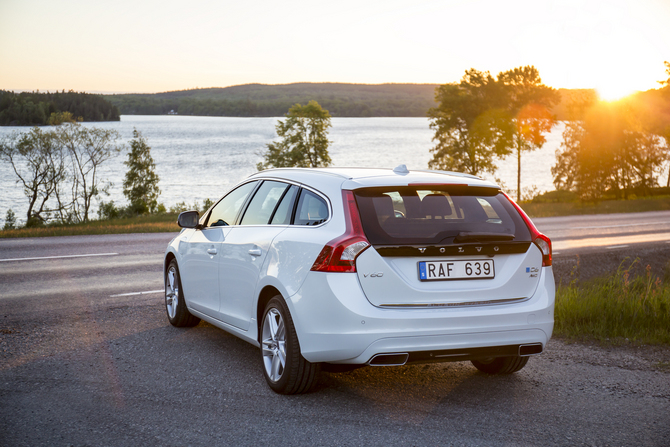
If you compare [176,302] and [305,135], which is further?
[305,135]

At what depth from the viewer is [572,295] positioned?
7.52m

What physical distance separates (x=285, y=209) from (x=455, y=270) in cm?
146

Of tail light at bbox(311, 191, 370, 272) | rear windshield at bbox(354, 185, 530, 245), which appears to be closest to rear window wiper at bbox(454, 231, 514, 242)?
rear windshield at bbox(354, 185, 530, 245)

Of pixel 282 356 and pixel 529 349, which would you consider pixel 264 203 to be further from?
pixel 529 349

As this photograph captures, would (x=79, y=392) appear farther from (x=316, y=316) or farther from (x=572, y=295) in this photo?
(x=572, y=295)

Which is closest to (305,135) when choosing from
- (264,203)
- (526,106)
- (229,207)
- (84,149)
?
(526,106)

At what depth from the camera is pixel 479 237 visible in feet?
13.6

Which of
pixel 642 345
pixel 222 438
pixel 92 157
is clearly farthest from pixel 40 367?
pixel 92 157

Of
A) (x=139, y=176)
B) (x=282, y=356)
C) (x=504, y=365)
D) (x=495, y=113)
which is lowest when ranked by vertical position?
(x=139, y=176)

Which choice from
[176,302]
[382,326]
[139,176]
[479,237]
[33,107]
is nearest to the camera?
[382,326]

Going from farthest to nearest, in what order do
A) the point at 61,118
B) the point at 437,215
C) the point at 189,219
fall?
the point at 61,118 < the point at 189,219 < the point at 437,215

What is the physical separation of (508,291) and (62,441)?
9.67 ft

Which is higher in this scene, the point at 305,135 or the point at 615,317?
the point at 305,135

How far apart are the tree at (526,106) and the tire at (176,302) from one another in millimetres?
48764
